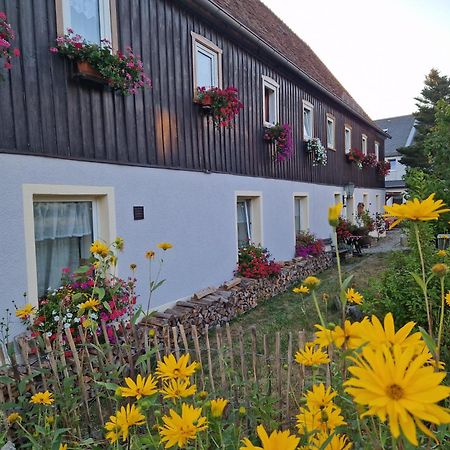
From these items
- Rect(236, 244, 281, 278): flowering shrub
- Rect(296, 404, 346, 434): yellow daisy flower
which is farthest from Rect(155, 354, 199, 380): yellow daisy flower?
Rect(236, 244, 281, 278): flowering shrub

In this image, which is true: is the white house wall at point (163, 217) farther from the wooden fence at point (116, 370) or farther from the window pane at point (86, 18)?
the window pane at point (86, 18)

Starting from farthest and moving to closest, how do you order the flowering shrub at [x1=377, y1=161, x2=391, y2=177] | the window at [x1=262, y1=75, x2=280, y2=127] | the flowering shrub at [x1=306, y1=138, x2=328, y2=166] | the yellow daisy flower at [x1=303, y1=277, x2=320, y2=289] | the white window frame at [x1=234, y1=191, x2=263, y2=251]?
1. the flowering shrub at [x1=377, y1=161, x2=391, y2=177]
2. the flowering shrub at [x1=306, y1=138, x2=328, y2=166]
3. the window at [x1=262, y1=75, x2=280, y2=127]
4. the white window frame at [x1=234, y1=191, x2=263, y2=251]
5. the yellow daisy flower at [x1=303, y1=277, x2=320, y2=289]

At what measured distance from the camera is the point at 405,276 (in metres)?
4.65

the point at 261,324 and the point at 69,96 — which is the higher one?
the point at 69,96

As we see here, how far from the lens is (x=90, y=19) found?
4840mm

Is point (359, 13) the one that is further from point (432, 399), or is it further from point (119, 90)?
point (432, 399)

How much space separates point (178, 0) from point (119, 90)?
2.23 m

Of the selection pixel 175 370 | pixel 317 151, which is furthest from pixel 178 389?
pixel 317 151

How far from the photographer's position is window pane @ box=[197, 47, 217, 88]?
6.88 meters

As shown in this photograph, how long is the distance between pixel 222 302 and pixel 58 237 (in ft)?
9.11

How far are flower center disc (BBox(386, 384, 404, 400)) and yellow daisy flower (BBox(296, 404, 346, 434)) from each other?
0.40 m

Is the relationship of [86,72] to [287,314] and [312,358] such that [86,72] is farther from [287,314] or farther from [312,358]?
[287,314]

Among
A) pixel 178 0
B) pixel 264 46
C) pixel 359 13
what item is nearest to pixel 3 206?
pixel 178 0

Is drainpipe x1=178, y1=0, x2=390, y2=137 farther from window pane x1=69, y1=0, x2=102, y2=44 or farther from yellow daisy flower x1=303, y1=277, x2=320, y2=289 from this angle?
yellow daisy flower x1=303, y1=277, x2=320, y2=289
